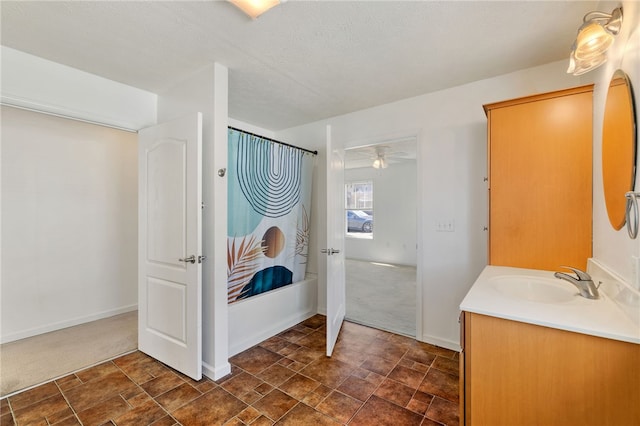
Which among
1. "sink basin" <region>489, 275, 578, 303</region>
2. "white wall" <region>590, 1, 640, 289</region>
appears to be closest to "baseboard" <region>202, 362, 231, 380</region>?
"sink basin" <region>489, 275, 578, 303</region>

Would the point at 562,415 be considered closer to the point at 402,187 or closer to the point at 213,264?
the point at 213,264

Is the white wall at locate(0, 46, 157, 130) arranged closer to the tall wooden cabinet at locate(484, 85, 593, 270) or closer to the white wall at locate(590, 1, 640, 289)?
the tall wooden cabinet at locate(484, 85, 593, 270)

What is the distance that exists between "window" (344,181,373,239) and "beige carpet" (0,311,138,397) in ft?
17.5

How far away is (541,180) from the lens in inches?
73.7

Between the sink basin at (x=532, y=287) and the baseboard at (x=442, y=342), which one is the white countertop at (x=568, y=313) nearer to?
the sink basin at (x=532, y=287)

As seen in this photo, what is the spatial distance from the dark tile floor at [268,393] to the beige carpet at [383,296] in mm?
607

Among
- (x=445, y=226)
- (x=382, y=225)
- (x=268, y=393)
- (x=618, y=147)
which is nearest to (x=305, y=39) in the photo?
(x=618, y=147)

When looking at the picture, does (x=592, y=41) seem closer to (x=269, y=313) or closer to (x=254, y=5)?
(x=254, y=5)

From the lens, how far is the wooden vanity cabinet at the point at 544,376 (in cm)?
100

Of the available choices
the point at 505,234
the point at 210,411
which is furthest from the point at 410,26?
the point at 210,411

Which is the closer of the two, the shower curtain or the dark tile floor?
the dark tile floor

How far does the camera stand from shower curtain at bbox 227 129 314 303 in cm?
264

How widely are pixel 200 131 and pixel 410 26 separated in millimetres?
1637

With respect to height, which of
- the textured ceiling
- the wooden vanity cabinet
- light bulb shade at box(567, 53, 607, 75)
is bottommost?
the wooden vanity cabinet
